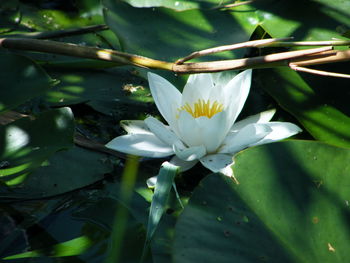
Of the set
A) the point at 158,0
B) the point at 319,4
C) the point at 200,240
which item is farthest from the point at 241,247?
the point at 158,0

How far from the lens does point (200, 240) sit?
0.93 metres

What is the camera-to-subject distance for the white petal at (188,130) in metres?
1.12

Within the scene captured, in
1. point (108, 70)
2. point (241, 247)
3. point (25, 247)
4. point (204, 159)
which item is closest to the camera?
point (241, 247)

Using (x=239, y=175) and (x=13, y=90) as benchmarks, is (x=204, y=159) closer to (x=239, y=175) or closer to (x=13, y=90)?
(x=239, y=175)

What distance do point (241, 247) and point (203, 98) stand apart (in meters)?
0.46

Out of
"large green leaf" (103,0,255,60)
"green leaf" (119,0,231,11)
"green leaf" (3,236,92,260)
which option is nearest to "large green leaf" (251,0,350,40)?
"large green leaf" (103,0,255,60)

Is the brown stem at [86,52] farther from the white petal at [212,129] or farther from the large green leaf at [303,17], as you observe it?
the large green leaf at [303,17]

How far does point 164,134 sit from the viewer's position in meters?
1.18

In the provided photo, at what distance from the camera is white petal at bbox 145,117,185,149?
117 centimetres

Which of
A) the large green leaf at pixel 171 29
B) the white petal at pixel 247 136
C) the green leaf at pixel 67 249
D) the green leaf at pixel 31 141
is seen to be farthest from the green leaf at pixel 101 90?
the green leaf at pixel 67 249

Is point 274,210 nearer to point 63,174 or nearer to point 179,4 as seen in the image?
point 63,174

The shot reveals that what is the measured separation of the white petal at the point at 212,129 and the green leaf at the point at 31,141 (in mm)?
308

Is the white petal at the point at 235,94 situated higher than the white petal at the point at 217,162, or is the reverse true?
the white petal at the point at 235,94

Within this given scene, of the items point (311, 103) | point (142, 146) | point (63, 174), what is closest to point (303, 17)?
point (311, 103)
